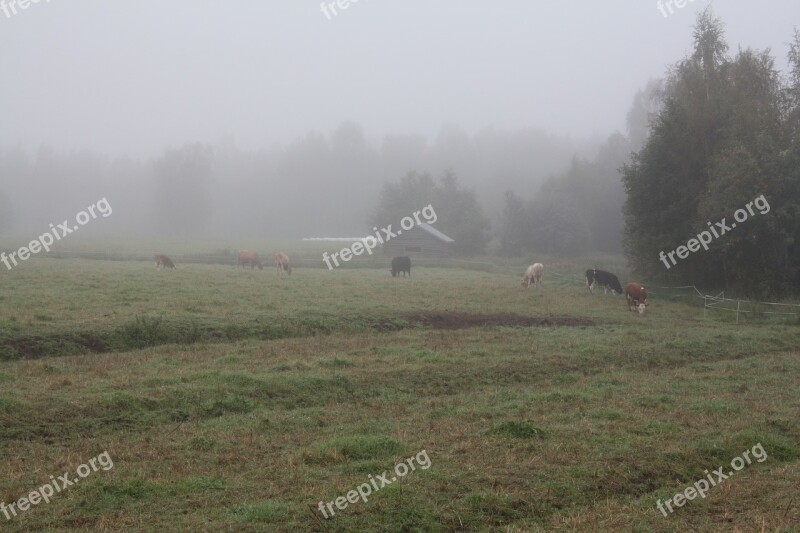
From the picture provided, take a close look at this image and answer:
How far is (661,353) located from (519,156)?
114020 millimetres

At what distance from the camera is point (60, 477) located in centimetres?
862

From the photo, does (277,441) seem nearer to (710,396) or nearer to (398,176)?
(710,396)

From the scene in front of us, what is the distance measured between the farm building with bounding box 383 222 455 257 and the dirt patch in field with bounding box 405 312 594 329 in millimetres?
42546

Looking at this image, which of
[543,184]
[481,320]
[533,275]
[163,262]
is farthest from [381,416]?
[543,184]

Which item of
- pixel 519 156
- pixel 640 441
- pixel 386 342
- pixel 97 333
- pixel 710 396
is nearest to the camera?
pixel 640 441

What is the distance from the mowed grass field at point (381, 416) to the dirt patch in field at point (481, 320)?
0.14m

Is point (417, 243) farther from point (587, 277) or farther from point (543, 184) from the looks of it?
point (587, 277)

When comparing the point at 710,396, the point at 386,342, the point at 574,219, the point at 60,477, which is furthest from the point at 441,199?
the point at 60,477

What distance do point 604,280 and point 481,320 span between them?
41.5ft

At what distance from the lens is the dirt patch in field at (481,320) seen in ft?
75.4

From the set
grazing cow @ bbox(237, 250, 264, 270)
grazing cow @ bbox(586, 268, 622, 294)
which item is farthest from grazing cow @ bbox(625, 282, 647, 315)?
grazing cow @ bbox(237, 250, 264, 270)

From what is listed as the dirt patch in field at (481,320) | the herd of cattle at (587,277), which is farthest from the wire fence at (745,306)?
the dirt patch in field at (481,320)

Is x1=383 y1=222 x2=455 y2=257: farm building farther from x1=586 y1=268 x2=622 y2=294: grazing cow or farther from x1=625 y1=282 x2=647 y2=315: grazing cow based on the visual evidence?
x1=625 y1=282 x2=647 y2=315: grazing cow

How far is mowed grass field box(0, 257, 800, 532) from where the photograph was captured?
7723 mm
